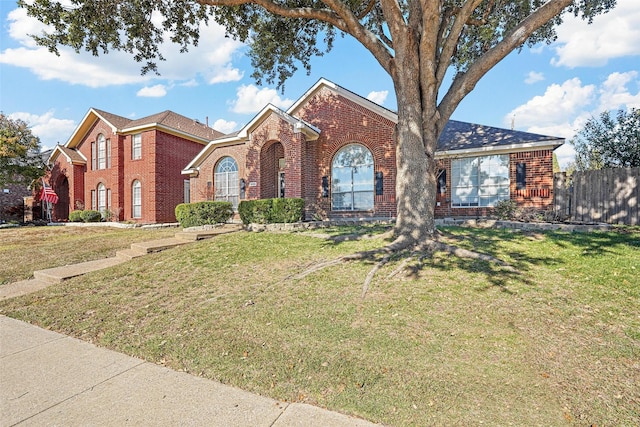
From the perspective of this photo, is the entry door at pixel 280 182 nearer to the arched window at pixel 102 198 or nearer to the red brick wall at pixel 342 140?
the red brick wall at pixel 342 140

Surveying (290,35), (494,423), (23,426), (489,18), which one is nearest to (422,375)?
(494,423)

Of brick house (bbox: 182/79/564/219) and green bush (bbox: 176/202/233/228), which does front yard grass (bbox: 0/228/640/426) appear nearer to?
brick house (bbox: 182/79/564/219)

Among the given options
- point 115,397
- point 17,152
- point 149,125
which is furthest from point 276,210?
point 17,152

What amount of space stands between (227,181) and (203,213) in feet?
11.4

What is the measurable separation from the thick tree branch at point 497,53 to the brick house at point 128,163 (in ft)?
56.5

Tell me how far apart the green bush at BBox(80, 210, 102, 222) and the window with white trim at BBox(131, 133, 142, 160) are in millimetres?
4318

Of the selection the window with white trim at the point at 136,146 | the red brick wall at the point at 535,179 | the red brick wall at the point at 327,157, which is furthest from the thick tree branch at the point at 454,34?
the window with white trim at the point at 136,146

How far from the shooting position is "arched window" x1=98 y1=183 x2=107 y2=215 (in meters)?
21.2

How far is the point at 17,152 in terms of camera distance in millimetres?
20531

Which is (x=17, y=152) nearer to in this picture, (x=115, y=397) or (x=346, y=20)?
(x=346, y=20)

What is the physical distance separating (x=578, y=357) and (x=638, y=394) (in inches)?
20.2

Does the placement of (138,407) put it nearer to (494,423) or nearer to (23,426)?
(23,426)

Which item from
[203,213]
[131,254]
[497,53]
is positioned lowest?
[131,254]

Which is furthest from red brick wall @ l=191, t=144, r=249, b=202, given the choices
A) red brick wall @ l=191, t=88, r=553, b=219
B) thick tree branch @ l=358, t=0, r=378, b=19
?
thick tree branch @ l=358, t=0, r=378, b=19
